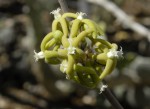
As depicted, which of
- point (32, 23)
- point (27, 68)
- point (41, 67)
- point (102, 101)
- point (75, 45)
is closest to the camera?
point (75, 45)

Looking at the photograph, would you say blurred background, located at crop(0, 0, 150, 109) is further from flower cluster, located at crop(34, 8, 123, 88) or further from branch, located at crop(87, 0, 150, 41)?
flower cluster, located at crop(34, 8, 123, 88)

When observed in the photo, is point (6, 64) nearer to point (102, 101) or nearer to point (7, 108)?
point (7, 108)

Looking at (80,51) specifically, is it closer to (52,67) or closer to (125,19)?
(125,19)

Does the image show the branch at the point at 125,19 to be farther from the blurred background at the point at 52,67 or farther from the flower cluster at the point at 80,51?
the flower cluster at the point at 80,51

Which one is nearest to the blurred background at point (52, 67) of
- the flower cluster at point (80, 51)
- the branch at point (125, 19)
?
the branch at point (125, 19)

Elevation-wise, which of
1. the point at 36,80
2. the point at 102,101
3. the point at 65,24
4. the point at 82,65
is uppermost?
the point at 36,80

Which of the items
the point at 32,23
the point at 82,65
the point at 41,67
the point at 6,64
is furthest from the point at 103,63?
the point at 6,64

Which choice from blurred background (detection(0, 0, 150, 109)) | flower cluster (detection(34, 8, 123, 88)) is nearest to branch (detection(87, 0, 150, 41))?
blurred background (detection(0, 0, 150, 109))
